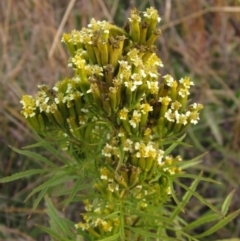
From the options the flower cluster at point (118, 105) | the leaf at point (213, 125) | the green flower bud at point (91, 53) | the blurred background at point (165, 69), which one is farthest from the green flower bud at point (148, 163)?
the leaf at point (213, 125)

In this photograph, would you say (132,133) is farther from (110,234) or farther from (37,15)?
(37,15)

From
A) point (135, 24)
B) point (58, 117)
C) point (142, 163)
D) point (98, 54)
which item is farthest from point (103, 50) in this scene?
point (142, 163)

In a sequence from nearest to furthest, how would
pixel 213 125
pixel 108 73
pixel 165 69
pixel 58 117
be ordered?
1. pixel 108 73
2. pixel 58 117
3. pixel 213 125
4. pixel 165 69

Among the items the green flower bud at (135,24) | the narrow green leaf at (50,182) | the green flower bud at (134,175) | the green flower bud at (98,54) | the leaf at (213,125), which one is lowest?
the leaf at (213,125)

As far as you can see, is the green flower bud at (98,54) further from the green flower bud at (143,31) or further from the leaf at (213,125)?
the leaf at (213,125)

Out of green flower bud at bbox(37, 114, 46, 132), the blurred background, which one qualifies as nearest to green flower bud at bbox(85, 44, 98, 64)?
green flower bud at bbox(37, 114, 46, 132)

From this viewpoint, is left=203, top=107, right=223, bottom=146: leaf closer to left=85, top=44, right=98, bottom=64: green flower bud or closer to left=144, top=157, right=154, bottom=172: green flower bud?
left=144, top=157, right=154, bottom=172: green flower bud

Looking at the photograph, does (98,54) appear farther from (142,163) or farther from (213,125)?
(213,125)
